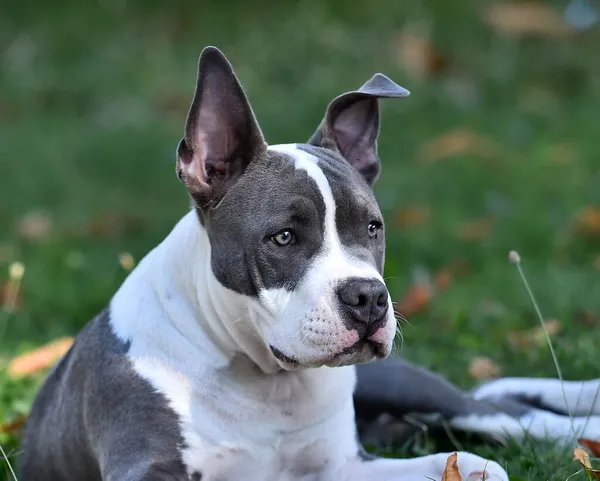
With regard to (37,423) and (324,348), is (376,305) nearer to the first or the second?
(324,348)

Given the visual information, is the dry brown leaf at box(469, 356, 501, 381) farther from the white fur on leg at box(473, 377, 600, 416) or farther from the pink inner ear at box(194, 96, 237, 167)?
the pink inner ear at box(194, 96, 237, 167)

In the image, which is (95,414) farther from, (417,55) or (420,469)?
(417,55)

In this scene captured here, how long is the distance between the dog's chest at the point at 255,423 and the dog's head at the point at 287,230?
206 mm

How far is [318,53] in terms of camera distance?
36.7 feet

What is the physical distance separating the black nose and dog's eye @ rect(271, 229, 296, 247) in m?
0.26

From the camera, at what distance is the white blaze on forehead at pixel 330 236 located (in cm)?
332

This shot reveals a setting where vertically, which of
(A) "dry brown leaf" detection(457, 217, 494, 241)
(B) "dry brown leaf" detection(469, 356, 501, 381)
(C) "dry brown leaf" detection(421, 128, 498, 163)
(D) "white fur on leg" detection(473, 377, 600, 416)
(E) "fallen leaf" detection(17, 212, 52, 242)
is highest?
(D) "white fur on leg" detection(473, 377, 600, 416)

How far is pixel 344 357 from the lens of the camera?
332 centimetres

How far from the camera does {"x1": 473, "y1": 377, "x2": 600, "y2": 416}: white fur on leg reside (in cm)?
441

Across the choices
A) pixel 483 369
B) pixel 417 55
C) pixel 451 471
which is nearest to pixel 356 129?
pixel 451 471

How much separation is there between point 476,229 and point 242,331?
4.50 meters

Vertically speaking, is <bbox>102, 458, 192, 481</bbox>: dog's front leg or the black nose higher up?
the black nose

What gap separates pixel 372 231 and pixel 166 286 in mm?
710

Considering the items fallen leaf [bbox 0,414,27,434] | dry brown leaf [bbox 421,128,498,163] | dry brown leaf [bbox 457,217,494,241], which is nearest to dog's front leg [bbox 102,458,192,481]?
fallen leaf [bbox 0,414,27,434]
